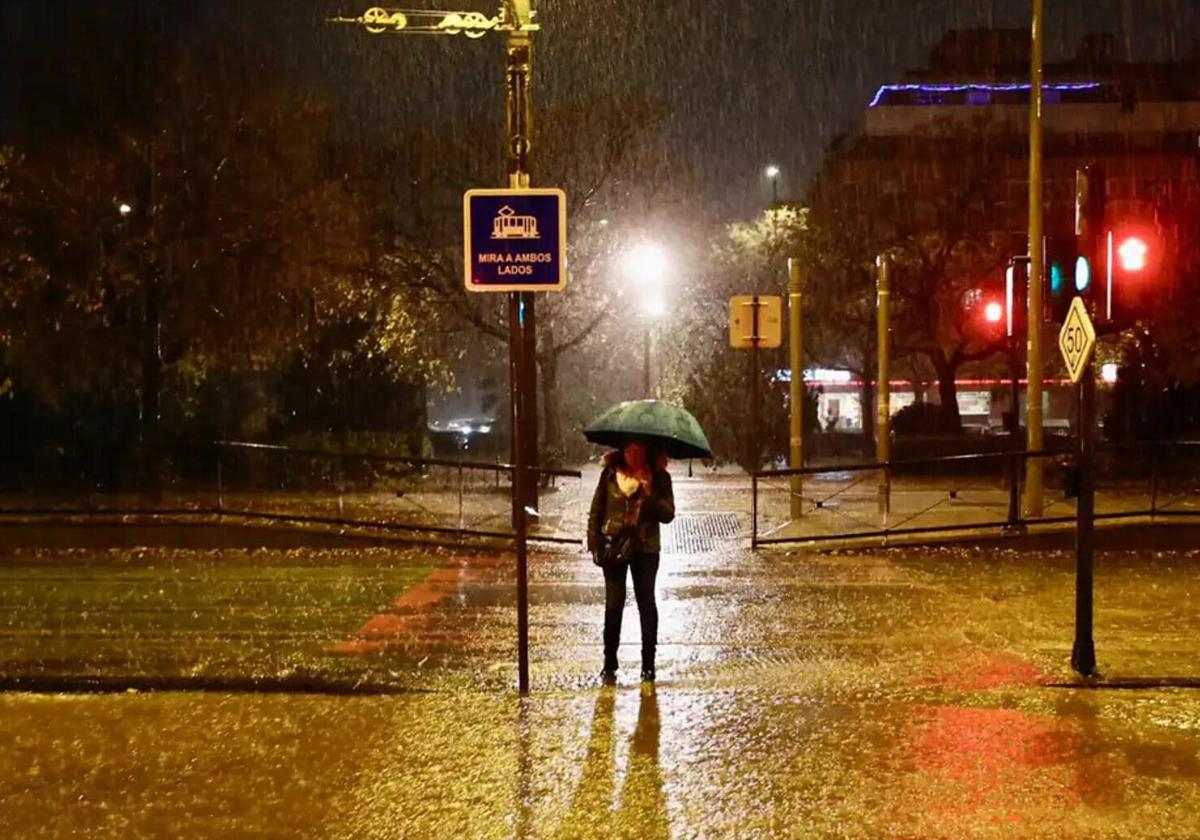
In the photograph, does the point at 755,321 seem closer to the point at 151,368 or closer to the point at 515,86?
the point at 515,86

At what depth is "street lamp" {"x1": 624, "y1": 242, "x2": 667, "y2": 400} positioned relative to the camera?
26406 millimetres

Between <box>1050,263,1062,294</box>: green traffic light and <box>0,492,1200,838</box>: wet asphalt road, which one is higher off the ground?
<box>1050,263,1062,294</box>: green traffic light

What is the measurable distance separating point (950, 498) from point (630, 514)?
11.9m

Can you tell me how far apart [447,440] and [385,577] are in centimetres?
2733

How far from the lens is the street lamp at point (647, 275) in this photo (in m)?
26.4

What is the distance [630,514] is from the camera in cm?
815

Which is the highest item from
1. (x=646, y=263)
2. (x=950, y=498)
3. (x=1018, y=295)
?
(x=646, y=263)

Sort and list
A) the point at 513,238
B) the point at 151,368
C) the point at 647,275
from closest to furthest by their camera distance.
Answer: the point at 513,238 → the point at 151,368 → the point at 647,275

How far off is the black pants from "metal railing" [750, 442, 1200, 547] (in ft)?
20.0

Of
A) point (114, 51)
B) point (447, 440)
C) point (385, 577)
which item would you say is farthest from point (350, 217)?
point (447, 440)

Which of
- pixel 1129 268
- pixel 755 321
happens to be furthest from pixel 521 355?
pixel 1129 268

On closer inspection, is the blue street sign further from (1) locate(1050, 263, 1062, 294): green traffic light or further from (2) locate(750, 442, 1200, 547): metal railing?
(2) locate(750, 442, 1200, 547): metal railing

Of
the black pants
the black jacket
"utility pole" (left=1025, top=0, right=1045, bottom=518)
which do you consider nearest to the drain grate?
"utility pole" (left=1025, top=0, right=1045, bottom=518)

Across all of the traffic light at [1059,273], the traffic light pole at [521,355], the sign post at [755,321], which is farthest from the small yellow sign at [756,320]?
the traffic light at [1059,273]
